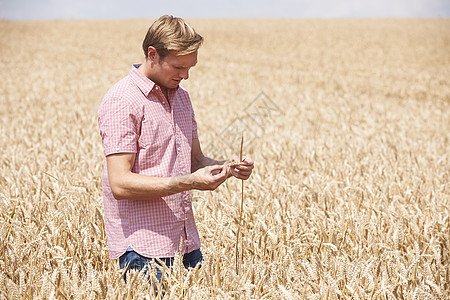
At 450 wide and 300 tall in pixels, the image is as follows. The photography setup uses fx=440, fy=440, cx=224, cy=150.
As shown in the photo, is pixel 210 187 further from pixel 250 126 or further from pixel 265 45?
pixel 265 45

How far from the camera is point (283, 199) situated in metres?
3.66

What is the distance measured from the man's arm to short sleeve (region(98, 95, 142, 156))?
40mm

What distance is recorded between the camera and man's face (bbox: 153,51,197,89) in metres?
2.01

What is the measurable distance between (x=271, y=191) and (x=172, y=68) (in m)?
2.17

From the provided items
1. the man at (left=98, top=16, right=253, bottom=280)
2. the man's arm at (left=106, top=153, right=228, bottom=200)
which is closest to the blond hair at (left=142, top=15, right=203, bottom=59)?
the man at (left=98, top=16, right=253, bottom=280)

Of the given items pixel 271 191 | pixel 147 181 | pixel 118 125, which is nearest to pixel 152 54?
pixel 118 125

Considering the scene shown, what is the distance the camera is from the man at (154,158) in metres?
1.96

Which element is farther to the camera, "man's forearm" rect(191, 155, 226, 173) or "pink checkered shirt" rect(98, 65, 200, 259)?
"man's forearm" rect(191, 155, 226, 173)

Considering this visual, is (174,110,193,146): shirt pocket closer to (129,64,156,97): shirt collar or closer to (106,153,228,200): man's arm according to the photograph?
(129,64,156,97): shirt collar

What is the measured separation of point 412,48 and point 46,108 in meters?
19.9

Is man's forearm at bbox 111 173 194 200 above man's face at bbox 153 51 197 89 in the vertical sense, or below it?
below

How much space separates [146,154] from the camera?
6.84ft

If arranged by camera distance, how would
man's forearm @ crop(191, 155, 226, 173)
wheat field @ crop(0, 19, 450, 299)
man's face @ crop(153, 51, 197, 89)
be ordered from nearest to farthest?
man's face @ crop(153, 51, 197, 89)
wheat field @ crop(0, 19, 450, 299)
man's forearm @ crop(191, 155, 226, 173)

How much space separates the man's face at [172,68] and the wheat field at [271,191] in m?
0.87
